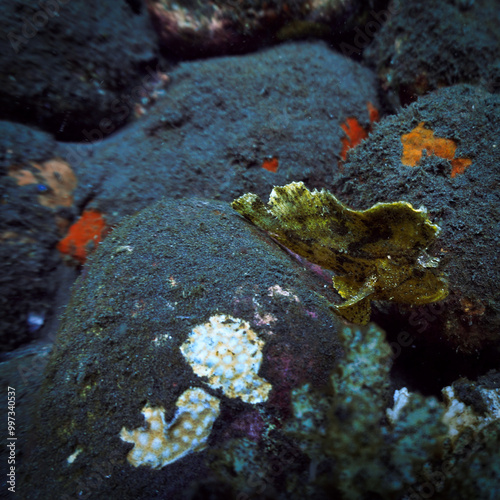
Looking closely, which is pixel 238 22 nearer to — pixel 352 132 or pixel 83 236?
pixel 352 132

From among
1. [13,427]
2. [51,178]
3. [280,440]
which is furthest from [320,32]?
[13,427]

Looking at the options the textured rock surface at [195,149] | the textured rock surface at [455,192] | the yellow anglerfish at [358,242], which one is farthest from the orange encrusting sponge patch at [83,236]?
the textured rock surface at [455,192]

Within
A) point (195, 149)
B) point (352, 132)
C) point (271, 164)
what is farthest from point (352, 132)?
point (195, 149)

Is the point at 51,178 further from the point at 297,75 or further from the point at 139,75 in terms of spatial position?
the point at 297,75

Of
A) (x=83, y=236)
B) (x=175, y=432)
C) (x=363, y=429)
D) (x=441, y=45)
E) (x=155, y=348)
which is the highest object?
(x=441, y=45)

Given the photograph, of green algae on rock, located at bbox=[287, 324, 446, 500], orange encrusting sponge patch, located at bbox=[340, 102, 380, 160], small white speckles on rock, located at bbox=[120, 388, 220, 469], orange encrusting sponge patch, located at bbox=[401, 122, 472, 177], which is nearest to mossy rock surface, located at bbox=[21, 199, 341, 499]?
small white speckles on rock, located at bbox=[120, 388, 220, 469]
